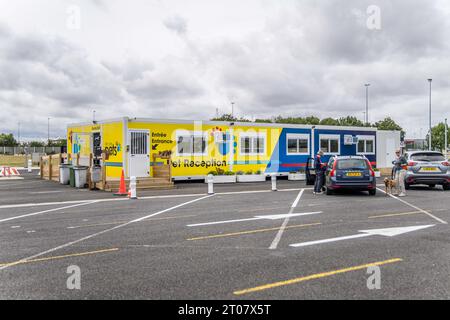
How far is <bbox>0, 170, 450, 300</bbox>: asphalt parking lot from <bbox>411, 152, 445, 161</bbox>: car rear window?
5360 mm

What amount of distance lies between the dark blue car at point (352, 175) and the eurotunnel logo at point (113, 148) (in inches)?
380

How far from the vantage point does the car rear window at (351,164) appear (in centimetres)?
1620

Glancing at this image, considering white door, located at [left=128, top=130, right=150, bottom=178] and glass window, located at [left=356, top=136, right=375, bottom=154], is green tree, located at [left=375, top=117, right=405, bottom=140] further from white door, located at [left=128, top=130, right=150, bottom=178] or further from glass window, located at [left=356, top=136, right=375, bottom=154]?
white door, located at [left=128, top=130, right=150, bottom=178]

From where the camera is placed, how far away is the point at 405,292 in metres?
4.97

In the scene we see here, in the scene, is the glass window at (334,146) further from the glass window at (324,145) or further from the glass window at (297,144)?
the glass window at (297,144)

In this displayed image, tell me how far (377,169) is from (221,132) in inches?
431

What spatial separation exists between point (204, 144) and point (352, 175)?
9.17 m

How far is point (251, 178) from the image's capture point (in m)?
24.0

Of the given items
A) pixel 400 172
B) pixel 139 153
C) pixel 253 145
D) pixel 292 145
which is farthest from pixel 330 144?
pixel 139 153

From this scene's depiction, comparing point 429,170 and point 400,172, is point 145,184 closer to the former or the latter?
point 400,172

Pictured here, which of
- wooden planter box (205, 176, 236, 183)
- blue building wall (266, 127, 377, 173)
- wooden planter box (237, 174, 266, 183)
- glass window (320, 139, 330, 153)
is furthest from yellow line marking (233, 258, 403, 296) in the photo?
glass window (320, 139, 330, 153)

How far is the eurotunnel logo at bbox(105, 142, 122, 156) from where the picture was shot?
20.5 metres
